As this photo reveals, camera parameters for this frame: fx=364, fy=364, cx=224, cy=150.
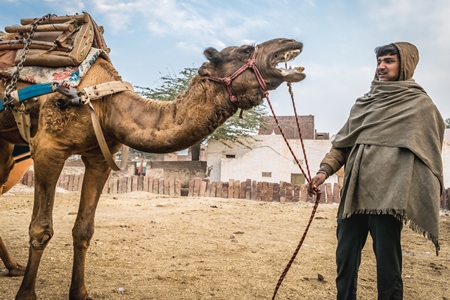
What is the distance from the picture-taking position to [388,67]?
2.56m

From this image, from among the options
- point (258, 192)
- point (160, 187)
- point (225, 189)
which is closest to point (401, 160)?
point (258, 192)

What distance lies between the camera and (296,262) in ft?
15.0

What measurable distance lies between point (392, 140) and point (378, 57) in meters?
0.63

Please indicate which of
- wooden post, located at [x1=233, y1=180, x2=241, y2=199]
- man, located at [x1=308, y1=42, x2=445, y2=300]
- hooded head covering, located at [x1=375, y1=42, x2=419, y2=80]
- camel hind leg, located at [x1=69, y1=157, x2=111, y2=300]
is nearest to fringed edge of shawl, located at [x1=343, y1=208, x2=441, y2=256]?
man, located at [x1=308, y1=42, x2=445, y2=300]

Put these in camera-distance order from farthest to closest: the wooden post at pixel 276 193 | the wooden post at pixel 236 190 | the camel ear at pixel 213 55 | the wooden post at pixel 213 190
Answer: the wooden post at pixel 213 190, the wooden post at pixel 236 190, the wooden post at pixel 276 193, the camel ear at pixel 213 55

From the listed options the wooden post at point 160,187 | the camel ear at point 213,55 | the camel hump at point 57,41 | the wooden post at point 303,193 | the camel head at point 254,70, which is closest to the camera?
the camel head at point 254,70

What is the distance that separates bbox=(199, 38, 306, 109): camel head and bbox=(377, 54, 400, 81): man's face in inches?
23.4

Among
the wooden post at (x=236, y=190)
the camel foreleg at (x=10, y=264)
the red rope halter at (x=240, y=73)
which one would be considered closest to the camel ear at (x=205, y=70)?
the red rope halter at (x=240, y=73)

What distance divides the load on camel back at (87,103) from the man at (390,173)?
0.65m

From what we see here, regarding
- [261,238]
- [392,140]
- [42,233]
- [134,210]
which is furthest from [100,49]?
[134,210]

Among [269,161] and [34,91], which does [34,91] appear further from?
[269,161]

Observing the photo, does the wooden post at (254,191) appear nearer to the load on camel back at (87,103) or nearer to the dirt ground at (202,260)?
the dirt ground at (202,260)

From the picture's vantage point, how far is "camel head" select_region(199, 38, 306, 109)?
8.09 ft

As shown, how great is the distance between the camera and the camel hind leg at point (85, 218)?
305cm
